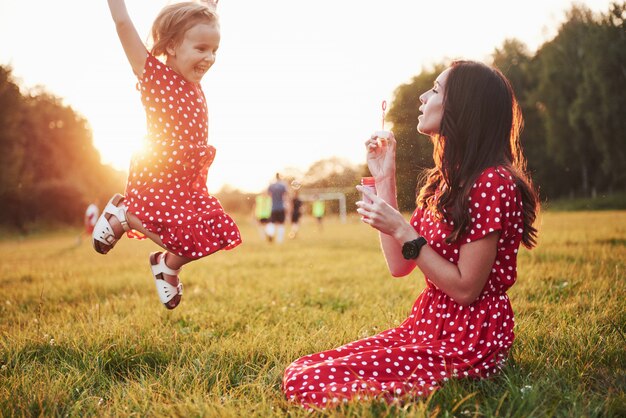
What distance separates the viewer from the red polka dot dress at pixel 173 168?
2.42 metres

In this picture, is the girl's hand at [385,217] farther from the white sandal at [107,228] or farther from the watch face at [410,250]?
the white sandal at [107,228]

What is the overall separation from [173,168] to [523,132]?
18.0 metres

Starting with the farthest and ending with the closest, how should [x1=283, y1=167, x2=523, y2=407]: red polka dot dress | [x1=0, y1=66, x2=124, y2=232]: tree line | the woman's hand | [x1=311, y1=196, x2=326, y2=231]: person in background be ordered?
[x1=0, y1=66, x2=124, y2=232]: tree line
[x1=311, y1=196, x2=326, y2=231]: person in background
the woman's hand
[x1=283, y1=167, x2=523, y2=407]: red polka dot dress

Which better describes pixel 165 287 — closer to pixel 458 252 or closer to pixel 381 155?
pixel 381 155

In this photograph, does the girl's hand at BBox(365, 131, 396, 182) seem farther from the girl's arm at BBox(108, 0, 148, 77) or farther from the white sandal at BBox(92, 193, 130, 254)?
the white sandal at BBox(92, 193, 130, 254)

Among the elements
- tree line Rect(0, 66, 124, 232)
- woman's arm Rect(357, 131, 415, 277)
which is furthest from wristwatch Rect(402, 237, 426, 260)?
tree line Rect(0, 66, 124, 232)

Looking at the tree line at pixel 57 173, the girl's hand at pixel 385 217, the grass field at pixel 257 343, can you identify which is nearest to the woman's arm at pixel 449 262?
the girl's hand at pixel 385 217

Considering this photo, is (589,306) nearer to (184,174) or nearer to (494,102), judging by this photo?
(494,102)

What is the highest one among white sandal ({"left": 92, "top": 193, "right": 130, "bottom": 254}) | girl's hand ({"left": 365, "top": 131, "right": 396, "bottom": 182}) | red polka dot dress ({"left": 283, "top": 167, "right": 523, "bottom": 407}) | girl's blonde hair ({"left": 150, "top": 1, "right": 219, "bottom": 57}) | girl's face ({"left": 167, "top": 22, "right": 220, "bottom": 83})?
girl's blonde hair ({"left": 150, "top": 1, "right": 219, "bottom": 57})

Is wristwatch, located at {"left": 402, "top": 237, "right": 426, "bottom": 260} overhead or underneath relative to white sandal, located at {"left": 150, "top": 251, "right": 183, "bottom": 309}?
overhead

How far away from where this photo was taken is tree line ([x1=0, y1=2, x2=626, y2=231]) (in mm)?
4242

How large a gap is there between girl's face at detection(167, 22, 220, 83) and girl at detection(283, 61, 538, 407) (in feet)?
3.41

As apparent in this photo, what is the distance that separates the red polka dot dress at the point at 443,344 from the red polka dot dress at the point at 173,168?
822 mm

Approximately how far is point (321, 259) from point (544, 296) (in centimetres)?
439
